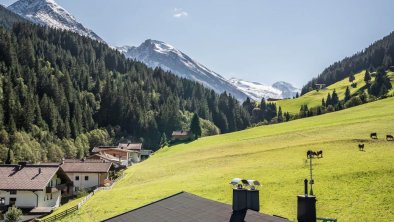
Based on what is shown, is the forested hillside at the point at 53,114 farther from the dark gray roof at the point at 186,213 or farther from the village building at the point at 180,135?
the dark gray roof at the point at 186,213

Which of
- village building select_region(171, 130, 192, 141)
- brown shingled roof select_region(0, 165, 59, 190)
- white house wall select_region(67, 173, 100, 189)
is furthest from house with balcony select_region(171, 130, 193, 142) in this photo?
brown shingled roof select_region(0, 165, 59, 190)

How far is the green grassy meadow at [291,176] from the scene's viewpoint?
40812 mm

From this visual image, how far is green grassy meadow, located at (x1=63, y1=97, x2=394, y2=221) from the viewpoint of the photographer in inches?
1607

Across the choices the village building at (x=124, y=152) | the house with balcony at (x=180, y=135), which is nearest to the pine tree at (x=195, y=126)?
the house with balcony at (x=180, y=135)

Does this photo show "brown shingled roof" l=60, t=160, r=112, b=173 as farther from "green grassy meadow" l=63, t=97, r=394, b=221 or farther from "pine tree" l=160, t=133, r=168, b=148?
"pine tree" l=160, t=133, r=168, b=148

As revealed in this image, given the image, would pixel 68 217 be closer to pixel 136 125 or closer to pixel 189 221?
pixel 189 221

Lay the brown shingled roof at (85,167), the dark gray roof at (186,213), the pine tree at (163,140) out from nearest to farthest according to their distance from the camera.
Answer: the dark gray roof at (186,213) < the brown shingled roof at (85,167) < the pine tree at (163,140)

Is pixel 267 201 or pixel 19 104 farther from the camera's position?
pixel 19 104

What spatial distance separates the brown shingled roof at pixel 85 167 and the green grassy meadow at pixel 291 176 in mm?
7836

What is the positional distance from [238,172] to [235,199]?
39.3m

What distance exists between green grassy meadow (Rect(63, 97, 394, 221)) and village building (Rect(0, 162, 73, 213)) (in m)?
→ 7.93

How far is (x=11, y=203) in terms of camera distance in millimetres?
61062

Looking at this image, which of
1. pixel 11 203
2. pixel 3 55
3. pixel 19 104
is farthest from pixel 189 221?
pixel 3 55

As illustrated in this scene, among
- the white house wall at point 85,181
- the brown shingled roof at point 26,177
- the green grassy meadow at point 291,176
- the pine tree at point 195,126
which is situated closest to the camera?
the green grassy meadow at point 291,176
